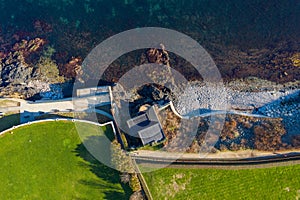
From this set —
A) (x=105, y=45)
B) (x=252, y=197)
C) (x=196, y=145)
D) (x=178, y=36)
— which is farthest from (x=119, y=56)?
(x=252, y=197)

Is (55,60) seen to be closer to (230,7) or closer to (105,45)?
(105,45)

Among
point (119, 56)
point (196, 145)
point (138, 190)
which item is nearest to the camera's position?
point (138, 190)

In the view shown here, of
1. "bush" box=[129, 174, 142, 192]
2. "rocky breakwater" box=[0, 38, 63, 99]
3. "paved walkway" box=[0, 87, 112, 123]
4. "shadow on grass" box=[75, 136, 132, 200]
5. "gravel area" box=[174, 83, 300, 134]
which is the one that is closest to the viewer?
"bush" box=[129, 174, 142, 192]

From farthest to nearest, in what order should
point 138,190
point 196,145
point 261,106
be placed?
point 261,106 < point 196,145 < point 138,190

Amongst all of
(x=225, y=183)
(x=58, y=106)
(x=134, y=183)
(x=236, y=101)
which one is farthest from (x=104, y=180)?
(x=236, y=101)

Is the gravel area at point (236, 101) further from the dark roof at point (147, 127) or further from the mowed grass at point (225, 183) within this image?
the mowed grass at point (225, 183)

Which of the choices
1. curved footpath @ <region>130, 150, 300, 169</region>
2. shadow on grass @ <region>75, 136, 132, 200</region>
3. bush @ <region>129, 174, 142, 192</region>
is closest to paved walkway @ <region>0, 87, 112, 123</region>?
shadow on grass @ <region>75, 136, 132, 200</region>

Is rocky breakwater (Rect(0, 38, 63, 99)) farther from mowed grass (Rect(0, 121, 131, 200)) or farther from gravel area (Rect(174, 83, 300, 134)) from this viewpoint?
gravel area (Rect(174, 83, 300, 134))

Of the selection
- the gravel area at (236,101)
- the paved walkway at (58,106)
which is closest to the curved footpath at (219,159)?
the gravel area at (236,101)
